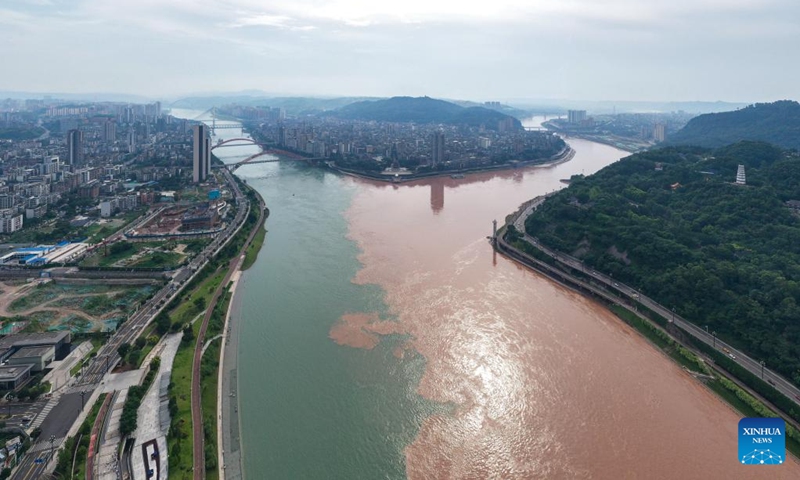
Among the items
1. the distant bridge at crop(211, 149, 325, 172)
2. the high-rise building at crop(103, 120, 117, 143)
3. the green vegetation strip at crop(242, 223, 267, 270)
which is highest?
the high-rise building at crop(103, 120, 117, 143)

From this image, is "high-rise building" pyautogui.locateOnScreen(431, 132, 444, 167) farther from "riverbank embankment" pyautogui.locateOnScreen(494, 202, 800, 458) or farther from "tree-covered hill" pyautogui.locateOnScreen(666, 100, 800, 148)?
"tree-covered hill" pyautogui.locateOnScreen(666, 100, 800, 148)

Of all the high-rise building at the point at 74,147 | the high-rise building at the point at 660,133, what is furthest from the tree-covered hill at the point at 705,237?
the high-rise building at the point at 74,147

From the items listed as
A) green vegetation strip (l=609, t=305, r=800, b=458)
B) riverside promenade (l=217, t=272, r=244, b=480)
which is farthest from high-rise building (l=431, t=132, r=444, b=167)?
riverside promenade (l=217, t=272, r=244, b=480)

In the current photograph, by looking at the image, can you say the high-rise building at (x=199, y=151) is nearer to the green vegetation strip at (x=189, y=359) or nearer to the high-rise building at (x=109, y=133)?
the green vegetation strip at (x=189, y=359)

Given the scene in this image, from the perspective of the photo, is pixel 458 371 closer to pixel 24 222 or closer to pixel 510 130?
pixel 24 222

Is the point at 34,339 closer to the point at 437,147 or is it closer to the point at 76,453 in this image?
the point at 76,453

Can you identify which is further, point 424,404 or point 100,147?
point 100,147

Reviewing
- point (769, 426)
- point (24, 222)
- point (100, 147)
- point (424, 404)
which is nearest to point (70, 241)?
point (24, 222)
